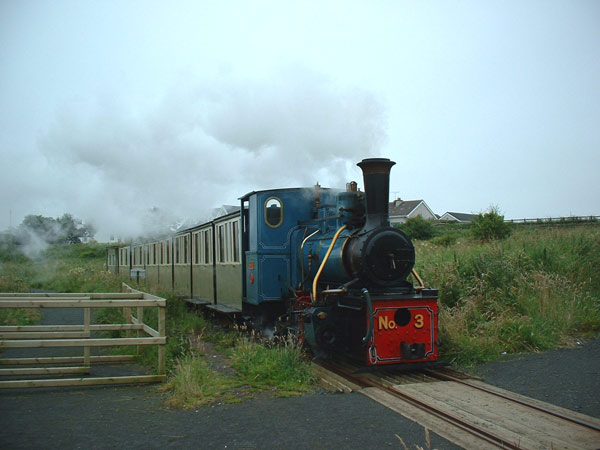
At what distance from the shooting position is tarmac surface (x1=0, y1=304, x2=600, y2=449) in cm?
432

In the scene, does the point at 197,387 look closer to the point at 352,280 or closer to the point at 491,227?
the point at 352,280

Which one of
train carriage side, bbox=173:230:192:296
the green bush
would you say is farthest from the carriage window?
the green bush

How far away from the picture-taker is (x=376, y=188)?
716 cm

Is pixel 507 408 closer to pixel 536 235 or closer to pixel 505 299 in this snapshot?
pixel 505 299

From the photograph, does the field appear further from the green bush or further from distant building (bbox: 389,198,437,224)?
distant building (bbox: 389,198,437,224)

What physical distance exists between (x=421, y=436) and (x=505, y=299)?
6119 millimetres

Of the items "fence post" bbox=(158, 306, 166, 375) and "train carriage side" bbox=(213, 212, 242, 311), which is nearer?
"fence post" bbox=(158, 306, 166, 375)

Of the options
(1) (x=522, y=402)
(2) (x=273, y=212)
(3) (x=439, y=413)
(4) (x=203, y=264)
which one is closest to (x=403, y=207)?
(4) (x=203, y=264)

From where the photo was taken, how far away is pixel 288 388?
614 cm

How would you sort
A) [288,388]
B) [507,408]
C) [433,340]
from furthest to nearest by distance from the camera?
[433,340], [288,388], [507,408]

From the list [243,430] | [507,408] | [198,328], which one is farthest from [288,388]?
[198,328]

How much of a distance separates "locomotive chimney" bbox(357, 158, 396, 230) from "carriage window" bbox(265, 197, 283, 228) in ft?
8.84

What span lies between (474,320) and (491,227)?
991cm

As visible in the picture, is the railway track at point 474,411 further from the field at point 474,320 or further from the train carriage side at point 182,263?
the train carriage side at point 182,263
